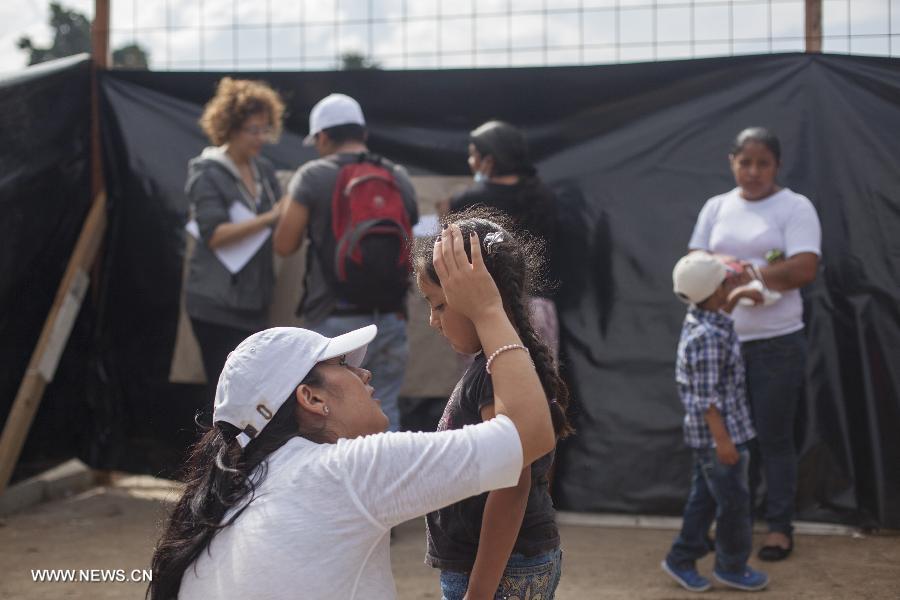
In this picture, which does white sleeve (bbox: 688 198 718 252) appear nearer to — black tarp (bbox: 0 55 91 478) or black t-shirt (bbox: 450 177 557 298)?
black t-shirt (bbox: 450 177 557 298)

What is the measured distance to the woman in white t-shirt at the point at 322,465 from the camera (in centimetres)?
189

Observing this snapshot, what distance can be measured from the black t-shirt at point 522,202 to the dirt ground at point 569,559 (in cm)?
130

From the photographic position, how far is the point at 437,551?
239cm

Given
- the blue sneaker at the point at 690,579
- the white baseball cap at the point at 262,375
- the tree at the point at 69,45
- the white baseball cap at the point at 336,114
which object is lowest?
the blue sneaker at the point at 690,579

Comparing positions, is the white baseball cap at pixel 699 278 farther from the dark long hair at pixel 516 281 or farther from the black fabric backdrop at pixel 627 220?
the dark long hair at pixel 516 281

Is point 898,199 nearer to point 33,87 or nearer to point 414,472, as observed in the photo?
point 414,472

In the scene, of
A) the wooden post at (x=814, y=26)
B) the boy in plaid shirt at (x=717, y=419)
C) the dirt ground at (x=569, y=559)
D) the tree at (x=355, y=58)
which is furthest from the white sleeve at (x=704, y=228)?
the tree at (x=355, y=58)

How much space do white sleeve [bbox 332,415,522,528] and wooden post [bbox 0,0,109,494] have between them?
4058mm

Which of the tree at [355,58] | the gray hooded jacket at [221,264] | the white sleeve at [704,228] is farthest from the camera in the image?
the tree at [355,58]

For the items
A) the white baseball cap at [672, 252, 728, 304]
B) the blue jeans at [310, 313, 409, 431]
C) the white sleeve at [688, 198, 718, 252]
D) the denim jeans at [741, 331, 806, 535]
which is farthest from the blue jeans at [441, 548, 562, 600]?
the white sleeve at [688, 198, 718, 252]

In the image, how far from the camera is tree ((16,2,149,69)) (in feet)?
21.6

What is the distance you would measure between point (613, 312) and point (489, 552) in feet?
11.1

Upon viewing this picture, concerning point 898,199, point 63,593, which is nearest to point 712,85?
point 898,199

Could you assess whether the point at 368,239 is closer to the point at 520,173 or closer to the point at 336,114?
→ the point at 336,114
